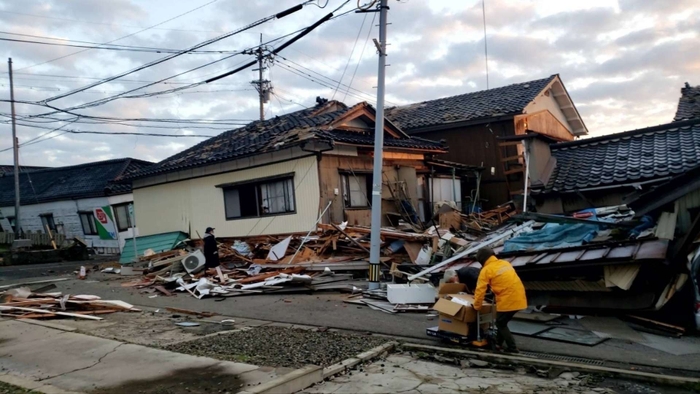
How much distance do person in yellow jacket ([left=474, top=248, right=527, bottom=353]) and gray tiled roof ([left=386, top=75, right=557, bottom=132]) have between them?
1497 cm

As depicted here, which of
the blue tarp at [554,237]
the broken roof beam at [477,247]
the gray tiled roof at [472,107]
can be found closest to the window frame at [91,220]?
the gray tiled roof at [472,107]

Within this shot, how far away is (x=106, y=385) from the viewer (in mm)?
5332

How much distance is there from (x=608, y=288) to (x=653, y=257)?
0.97 metres

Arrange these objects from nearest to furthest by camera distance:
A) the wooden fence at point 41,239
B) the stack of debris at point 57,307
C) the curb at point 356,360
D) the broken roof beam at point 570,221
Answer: the curb at point 356,360
the broken roof beam at point 570,221
the stack of debris at point 57,307
the wooden fence at point 41,239

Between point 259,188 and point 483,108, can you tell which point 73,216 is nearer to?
point 259,188

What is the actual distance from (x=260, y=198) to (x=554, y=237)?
9495mm

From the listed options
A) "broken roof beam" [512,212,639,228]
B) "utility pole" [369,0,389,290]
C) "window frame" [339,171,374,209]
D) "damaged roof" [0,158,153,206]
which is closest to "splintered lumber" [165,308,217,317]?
"utility pole" [369,0,389,290]

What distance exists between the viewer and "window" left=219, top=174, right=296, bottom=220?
1556cm

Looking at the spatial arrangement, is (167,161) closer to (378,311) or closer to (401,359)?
(378,311)

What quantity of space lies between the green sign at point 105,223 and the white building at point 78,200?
20 cm

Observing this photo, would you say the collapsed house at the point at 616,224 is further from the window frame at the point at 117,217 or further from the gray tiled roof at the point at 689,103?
the window frame at the point at 117,217

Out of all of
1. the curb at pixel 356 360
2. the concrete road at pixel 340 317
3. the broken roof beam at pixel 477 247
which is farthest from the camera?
the broken roof beam at pixel 477 247

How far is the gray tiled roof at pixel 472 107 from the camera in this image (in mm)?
21266

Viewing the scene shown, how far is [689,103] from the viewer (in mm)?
18219
